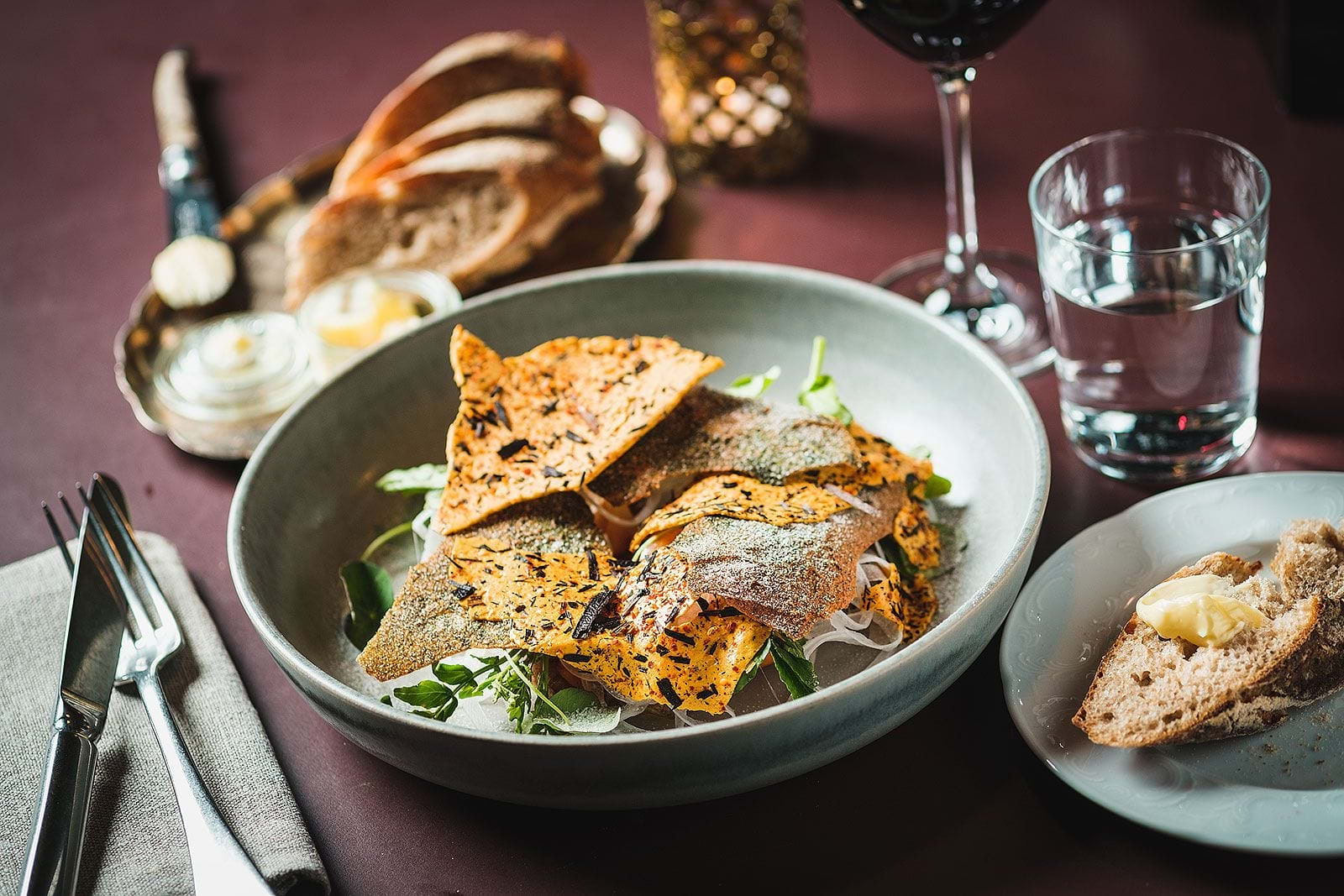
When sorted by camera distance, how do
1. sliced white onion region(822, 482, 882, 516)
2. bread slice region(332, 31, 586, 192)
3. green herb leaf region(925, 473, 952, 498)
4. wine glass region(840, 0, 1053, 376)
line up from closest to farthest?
sliced white onion region(822, 482, 882, 516) < green herb leaf region(925, 473, 952, 498) < wine glass region(840, 0, 1053, 376) < bread slice region(332, 31, 586, 192)

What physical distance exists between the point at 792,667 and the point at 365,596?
1.37ft

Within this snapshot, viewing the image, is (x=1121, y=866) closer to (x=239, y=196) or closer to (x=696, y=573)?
(x=696, y=573)

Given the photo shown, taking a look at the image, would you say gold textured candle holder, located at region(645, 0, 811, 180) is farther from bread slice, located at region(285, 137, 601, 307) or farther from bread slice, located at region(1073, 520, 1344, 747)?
bread slice, located at region(1073, 520, 1344, 747)

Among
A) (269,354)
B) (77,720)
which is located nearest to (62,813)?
(77,720)

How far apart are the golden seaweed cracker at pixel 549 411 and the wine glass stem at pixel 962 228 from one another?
1.59 ft

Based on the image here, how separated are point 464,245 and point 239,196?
0.46m

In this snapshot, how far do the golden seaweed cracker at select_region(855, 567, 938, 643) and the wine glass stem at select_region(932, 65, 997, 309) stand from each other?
54cm

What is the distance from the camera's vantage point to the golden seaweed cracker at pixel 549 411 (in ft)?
3.67

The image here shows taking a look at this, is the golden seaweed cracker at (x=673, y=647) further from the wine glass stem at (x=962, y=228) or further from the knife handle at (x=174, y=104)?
the knife handle at (x=174, y=104)

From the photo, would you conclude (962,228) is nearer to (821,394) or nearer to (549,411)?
(821,394)

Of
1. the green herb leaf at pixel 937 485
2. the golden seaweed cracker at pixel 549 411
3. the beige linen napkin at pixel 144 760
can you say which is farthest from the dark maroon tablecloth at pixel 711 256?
the golden seaweed cracker at pixel 549 411

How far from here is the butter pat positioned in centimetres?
95

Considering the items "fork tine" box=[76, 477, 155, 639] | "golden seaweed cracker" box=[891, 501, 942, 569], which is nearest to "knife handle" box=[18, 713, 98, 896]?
"fork tine" box=[76, 477, 155, 639]

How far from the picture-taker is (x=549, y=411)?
1.20 m
